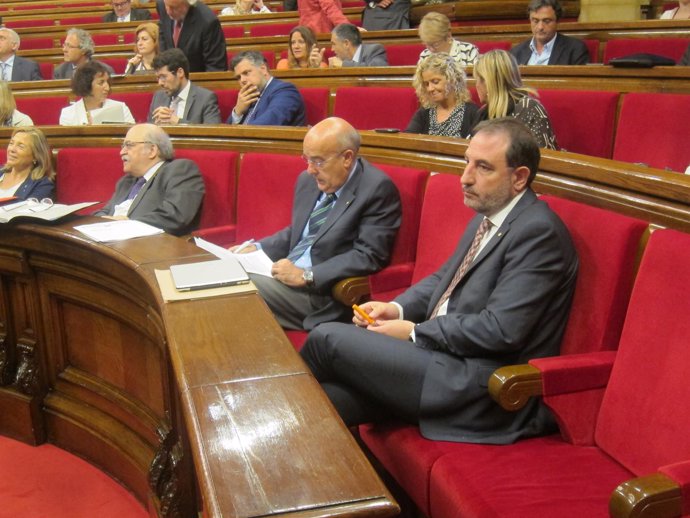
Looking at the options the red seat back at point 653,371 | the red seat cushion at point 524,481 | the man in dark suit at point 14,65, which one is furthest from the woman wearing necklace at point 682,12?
the man in dark suit at point 14,65

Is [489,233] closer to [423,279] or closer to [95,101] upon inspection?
[423,279]

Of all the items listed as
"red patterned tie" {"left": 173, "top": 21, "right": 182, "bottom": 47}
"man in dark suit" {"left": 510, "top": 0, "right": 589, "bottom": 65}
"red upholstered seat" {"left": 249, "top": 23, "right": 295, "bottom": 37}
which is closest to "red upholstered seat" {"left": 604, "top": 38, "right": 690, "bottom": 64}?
"man in dark suit" {"left": 510, "top": 0, "right": 589, "bottom": 65}

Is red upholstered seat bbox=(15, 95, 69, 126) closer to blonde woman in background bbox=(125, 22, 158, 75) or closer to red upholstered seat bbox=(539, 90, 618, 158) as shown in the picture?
blonde woman in background bbox=(125, 22, 158, 75)

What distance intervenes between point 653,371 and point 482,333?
20cm

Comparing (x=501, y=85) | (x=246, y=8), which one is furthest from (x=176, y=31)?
(x=246, y=8)

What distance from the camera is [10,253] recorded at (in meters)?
1.40

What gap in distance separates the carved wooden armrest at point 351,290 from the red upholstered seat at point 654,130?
718 millimetres

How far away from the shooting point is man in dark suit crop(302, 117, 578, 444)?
37.3 inches

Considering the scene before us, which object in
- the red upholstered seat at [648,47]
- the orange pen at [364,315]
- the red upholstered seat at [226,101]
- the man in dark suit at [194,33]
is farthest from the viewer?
the man in dark suit at [194,33]

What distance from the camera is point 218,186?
1774 millimetres

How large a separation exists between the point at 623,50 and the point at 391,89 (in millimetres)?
778

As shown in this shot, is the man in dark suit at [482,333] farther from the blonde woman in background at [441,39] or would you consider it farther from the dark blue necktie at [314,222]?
the blonde woman in background at [441,39]

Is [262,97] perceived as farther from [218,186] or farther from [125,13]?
[125,13]

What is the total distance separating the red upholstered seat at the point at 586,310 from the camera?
0.90m
